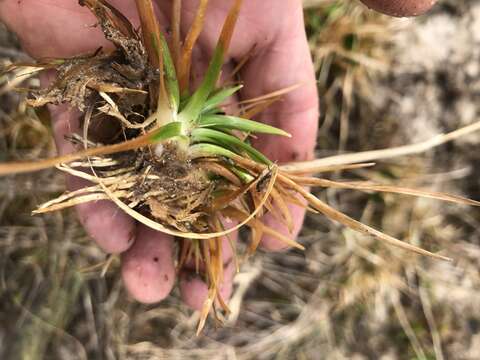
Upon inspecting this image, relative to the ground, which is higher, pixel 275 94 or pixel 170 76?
pixel 170 76

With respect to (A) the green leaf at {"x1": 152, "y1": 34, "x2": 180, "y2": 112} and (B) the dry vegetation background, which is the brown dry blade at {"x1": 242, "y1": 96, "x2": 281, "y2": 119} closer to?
(A) the green leaf at {"x1": 152, "y1": 34, "x2": 180, "y2": 112}

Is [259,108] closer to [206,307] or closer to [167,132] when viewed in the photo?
[167,132]

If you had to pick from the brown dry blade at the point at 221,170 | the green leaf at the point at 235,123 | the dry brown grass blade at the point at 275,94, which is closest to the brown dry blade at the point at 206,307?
the brown dry blade at the point at 221,170

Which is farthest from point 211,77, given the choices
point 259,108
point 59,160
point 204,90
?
point 59,160

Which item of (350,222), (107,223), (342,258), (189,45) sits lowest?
(342,258)

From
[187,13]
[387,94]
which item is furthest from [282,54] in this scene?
[387,94]

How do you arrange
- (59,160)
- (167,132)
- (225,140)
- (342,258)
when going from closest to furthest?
(59,160) < (167,132) < (225,140) < (342,258)
